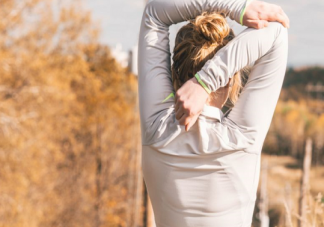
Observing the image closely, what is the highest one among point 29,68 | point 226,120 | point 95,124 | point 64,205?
point 226,120

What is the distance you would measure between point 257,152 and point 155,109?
24 centimetres

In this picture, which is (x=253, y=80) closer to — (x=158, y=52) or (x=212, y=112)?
(x=212, y=112)

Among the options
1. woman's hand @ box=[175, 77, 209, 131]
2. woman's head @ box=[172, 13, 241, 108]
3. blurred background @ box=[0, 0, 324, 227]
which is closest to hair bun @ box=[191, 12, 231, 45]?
woman's head @ box=[172, 13, 241, 108]

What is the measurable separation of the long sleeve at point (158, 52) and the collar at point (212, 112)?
70 millimetres

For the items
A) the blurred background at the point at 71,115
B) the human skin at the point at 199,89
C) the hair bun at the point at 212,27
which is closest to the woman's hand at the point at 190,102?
the human skin at the point at 199,89

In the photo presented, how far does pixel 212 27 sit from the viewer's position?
94cm

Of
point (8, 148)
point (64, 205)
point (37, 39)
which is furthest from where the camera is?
point (64, 205)

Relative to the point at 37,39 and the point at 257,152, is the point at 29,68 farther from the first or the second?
the point at 257,152

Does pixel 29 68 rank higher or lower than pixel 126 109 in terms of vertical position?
higher

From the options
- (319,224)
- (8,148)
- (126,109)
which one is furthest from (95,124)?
(319,224)

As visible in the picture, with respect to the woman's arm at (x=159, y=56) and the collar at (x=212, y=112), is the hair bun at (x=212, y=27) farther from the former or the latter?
the collar at (x=212, y=112)

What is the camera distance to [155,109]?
993 mm

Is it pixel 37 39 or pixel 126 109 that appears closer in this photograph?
pixel 37 39

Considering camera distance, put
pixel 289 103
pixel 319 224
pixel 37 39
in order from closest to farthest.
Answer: pixel 319 224 → pixel 37 39 → pixel 289 103
